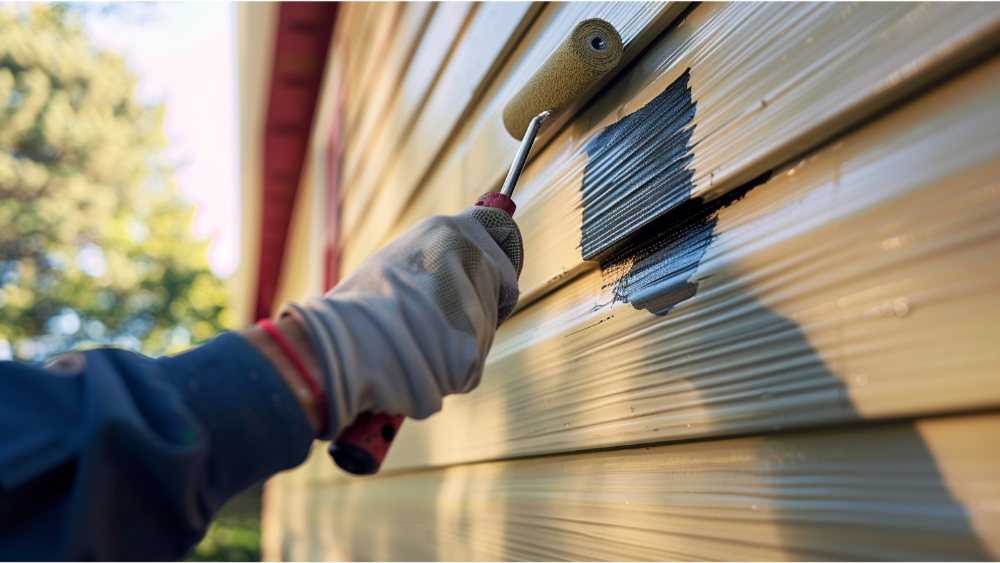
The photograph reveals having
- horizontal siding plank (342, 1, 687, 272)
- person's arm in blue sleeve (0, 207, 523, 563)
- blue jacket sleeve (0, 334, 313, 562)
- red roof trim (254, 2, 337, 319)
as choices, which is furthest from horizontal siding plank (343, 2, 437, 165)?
blue jacket sleeve (0, 334, 313, 562)

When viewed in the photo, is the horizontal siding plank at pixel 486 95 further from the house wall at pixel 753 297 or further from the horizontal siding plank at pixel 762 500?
the horizontal siding plank at pixel 762 500

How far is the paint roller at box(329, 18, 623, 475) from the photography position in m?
0.74

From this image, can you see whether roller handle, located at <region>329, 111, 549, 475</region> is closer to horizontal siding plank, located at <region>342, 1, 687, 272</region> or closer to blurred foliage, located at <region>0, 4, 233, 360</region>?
horizontal siding plank, located at <region>342, 1, 687, 272</region>

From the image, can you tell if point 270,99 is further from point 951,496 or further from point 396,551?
point 951,496

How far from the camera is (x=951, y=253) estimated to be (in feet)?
1.74

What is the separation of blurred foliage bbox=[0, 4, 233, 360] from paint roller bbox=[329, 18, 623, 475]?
16520 mm

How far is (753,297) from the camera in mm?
728

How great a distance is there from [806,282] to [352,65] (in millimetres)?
2996

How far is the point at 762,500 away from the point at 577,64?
63 centimetres

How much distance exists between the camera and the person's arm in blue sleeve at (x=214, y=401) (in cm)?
54

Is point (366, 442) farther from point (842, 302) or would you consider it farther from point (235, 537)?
point (235, 537)

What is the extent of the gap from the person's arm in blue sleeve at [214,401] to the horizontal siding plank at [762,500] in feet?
0.96

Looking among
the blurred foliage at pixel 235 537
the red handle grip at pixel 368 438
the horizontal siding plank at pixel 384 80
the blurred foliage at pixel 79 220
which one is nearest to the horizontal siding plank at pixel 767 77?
the red handle grip at pixel 368 438

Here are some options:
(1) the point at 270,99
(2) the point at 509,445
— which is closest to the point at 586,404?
(2) the point at 509,445
